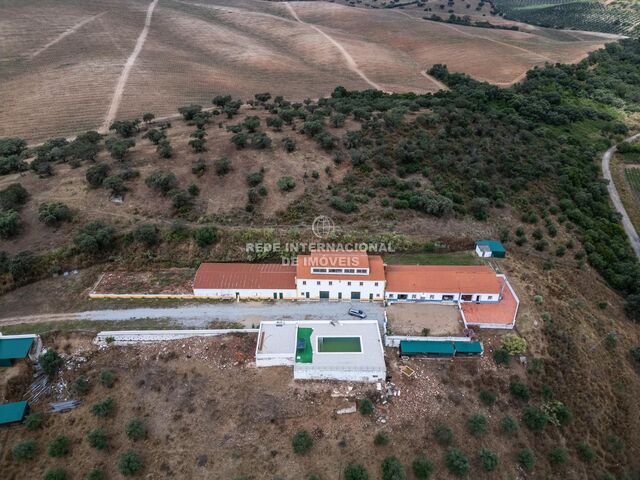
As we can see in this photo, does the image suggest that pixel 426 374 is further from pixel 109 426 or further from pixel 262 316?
pixel 109 426

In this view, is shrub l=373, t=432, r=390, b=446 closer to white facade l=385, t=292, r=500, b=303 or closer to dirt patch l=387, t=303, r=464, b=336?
dirt patch l=387, t=303, r=464, b=336

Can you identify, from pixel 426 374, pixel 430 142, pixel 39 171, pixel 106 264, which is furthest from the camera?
pixel 430 142

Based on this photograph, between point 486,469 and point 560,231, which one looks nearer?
point 486,469

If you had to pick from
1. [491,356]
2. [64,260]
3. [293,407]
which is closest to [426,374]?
[491,356]

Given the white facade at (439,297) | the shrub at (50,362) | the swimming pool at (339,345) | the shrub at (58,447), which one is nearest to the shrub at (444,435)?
the swimming pool at (339,345)

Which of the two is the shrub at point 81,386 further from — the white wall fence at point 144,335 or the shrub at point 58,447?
the white wall fence at point 144,335

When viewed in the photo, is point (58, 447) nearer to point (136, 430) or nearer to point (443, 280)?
point (136, 430)
